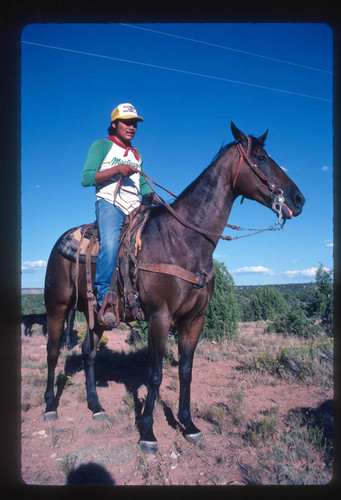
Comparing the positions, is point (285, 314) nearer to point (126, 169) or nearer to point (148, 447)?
point (148, 447)

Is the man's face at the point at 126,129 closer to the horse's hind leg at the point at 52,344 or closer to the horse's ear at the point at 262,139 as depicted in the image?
the horse's ear at the point at 262,139

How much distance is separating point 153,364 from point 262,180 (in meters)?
2.57

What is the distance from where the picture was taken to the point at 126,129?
173 inches

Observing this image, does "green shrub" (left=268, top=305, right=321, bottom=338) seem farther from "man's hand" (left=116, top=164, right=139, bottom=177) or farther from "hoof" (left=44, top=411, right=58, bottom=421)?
"man's hand" (left=116, top=164, right=139, bottom=177)

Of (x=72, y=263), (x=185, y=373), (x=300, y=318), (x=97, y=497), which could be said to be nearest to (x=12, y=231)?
(x=97, y=497)

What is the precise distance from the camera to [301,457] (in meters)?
3.37

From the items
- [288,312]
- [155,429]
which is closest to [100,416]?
[155,429]

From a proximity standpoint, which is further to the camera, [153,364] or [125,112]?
[125,112]

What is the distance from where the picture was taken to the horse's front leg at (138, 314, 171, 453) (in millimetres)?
3729

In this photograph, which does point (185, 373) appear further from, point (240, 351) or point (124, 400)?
point (240, 351)

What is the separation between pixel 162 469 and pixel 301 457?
148 centimetres

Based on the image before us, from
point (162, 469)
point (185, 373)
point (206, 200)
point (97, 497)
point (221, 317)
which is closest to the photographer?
point (97, 497)

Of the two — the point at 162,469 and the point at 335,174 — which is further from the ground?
the point at 335,174

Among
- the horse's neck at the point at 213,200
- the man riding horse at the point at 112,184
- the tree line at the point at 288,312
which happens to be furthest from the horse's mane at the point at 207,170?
the tree line at the point at 288,312
